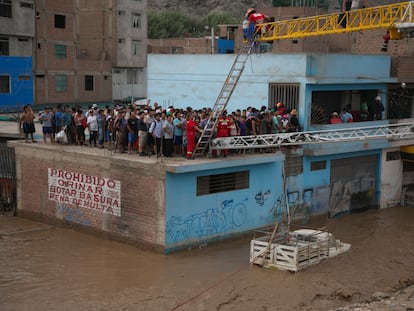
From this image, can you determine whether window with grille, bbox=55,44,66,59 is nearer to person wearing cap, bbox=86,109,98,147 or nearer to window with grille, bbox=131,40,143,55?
window with grille, bbox=131,40,143,55

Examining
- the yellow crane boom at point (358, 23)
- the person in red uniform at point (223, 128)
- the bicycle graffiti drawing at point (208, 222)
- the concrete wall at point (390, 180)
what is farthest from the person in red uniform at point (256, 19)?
the bicycle graffiti drawing at point (208, 222)

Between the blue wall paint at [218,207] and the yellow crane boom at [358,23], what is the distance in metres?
6.06

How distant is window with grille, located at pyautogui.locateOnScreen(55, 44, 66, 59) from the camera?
43.7m

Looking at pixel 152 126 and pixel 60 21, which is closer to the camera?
pixel 152 126

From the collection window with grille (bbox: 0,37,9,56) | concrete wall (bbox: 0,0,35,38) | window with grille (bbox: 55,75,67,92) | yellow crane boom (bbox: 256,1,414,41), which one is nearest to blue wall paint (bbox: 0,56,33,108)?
window with grille (bbox: 0,37,9,56)

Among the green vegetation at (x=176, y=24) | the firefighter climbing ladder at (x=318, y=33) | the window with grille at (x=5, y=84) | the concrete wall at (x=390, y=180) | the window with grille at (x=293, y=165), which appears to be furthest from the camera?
the green vegetation at (x=176, y=24)

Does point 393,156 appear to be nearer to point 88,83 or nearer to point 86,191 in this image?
point 86,191

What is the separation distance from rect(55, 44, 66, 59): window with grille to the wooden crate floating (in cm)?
3073

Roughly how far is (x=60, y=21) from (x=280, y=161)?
2847 centimetres

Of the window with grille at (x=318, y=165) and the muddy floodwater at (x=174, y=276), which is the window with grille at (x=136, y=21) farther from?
the muddy floodwater at (x=174, y=276)

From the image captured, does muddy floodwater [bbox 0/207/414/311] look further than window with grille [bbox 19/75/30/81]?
No

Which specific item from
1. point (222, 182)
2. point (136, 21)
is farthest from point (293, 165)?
point (136, 21)

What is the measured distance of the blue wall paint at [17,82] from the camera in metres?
38.7

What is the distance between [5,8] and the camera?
124ft
